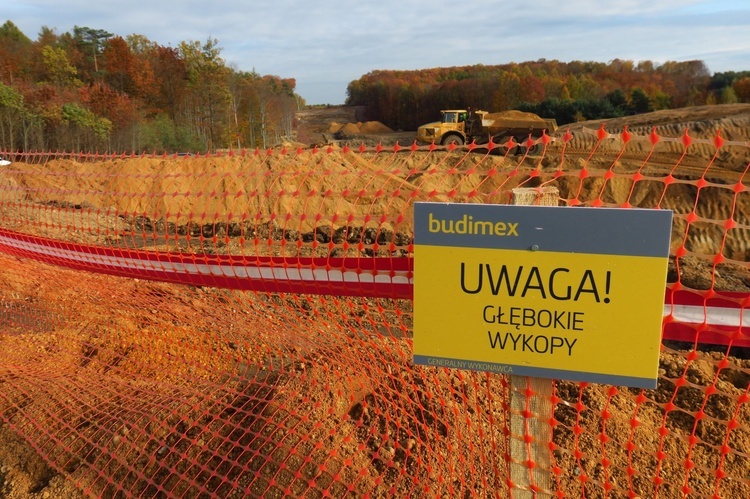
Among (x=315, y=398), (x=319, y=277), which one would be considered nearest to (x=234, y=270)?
(x=319, y=277)

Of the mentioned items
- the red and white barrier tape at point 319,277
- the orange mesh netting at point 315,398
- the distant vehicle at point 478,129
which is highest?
the distant vehicle at point 478,129

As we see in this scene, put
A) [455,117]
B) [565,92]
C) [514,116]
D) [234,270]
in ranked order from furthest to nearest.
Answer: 1. [565,92]
2. [514,116]
3. [455,117]
4. [234,270]

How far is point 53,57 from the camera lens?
38750mm

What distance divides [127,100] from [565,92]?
137ft

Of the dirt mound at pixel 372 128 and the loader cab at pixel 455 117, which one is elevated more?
the dirt mound at pixel 372 128

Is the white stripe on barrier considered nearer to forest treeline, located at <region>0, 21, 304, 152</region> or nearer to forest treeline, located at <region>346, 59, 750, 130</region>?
forest treeline, located at <region>0, 21, 304, 152</region>

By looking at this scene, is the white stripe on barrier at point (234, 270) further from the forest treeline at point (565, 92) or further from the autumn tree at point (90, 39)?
the autumn tree at point (90, 39)

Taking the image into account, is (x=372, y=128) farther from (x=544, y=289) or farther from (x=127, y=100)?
(x=544, y=289)

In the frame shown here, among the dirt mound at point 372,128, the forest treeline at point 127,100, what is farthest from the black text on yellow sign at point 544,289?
the dirt mound at point 372,128

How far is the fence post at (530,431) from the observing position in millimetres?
1912

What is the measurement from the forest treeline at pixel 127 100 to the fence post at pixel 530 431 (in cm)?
3261

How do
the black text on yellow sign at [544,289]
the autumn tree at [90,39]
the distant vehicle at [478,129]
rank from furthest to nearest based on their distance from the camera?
1. the autumn tree at [90,39]
2. the distant vehicle at [478,129]
3. the black text on yellow sign at [544,289]

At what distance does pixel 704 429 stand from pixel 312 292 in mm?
3175

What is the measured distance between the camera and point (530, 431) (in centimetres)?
199
